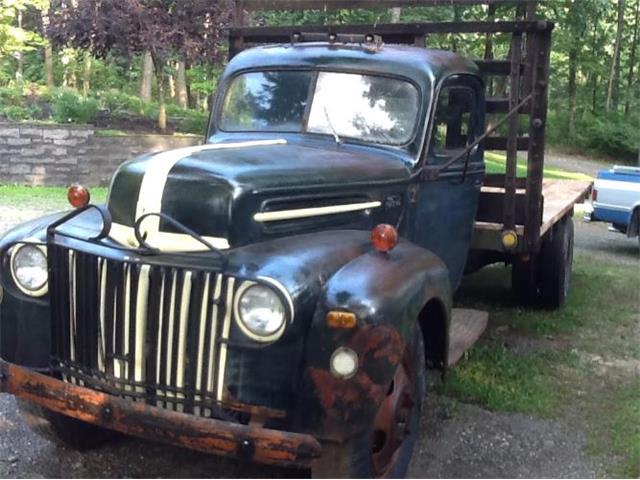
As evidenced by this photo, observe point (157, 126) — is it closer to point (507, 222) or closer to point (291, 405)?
point (507, 222)

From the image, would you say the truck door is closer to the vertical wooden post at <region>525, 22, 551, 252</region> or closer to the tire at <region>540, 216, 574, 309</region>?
the vertical wooden post at <region>525, 22, 551, 252</region>

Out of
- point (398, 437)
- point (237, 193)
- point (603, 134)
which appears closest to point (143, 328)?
point (237, 193)

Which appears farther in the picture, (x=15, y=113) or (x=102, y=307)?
(x=15, y=113)

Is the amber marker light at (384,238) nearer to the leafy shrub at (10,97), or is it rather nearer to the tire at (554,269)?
the tire at (554,269)

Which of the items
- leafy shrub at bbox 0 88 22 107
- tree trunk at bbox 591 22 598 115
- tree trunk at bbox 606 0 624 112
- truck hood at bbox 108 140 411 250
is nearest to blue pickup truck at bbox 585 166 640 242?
truck hood at bbox 108 140 411 250

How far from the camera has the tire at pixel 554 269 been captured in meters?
6.89

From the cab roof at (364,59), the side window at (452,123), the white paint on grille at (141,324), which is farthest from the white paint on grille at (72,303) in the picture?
the side window at (452,123)

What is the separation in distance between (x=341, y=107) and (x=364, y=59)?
0.35 meters

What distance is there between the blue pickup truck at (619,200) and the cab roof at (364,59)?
20.2ft

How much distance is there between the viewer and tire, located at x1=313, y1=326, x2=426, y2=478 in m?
3.19

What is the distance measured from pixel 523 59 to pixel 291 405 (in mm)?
3372

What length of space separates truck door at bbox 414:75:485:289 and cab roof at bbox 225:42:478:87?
0.39 ft

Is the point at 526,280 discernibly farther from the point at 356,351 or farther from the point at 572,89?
the point at 572,89

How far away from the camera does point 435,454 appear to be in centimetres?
419
